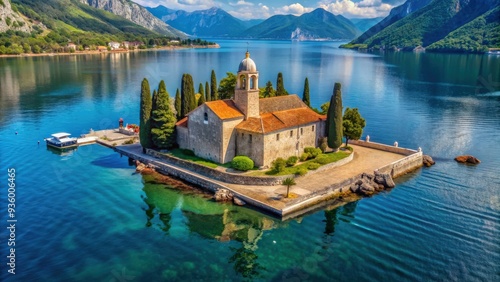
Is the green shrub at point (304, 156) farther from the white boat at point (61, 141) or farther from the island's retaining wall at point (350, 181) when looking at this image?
the white boat at point (61, 141)

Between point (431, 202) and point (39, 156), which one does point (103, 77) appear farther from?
point (431, 202)

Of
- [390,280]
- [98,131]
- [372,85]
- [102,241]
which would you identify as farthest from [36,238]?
[372,85]

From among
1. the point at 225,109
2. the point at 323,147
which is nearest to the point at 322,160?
the point at 323,147

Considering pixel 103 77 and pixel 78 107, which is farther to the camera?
pixel 103 77

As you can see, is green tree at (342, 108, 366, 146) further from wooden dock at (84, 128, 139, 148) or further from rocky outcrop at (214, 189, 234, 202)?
wooden dock at (84, 128, 139, 148)

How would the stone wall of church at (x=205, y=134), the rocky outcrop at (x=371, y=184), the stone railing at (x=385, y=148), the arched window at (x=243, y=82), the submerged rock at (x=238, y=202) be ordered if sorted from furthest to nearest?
1. the stone railing at (x=385, y=148)
2. the arched window at (x=243, y=82)
3. the stone wall of church at (x=205, y=134)
4. the rocky outcrop at (x=371, y=184)
5. the submerged rock at (x=238, y=202)

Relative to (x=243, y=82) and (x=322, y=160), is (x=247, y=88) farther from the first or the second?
(x=322, y=160)

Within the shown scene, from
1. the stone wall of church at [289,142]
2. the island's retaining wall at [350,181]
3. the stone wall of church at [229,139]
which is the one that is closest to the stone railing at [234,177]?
the stone wall of church at [229,139]
